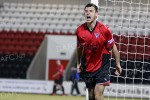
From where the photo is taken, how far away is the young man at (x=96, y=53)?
6637mm

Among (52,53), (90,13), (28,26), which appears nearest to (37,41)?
(52,53)

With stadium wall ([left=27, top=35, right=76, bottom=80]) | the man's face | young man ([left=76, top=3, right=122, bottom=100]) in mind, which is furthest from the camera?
stadium wall ([left=27, top=35, right=76, bottom=80])

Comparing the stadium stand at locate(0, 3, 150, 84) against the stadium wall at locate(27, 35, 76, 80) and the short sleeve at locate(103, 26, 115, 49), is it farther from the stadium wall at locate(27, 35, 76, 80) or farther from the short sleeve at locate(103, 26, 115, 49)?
the short sleeve at locate(103, 26, 115, 49)

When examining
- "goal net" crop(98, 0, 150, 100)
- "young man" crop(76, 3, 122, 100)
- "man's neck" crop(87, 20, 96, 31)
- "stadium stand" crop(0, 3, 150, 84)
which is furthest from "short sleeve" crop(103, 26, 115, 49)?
"stadium stand" crop(0, 3, 150, 84)

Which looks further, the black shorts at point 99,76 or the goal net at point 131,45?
the goal net at point 131,45

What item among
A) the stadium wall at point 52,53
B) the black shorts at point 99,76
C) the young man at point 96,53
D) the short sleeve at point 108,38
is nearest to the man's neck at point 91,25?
the young man at point 96,53

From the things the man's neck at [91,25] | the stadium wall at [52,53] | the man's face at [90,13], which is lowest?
the stadium wall at [52,53]

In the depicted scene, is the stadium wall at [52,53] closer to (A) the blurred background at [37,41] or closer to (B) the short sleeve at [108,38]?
(A) the blurred background at [37,41]

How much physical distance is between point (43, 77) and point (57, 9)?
396 cm

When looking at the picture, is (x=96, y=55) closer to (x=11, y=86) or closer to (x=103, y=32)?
(x=103, y=32)

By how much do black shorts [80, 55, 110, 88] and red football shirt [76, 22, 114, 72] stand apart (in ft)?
0.20

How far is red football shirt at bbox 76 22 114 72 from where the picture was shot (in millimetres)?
6640

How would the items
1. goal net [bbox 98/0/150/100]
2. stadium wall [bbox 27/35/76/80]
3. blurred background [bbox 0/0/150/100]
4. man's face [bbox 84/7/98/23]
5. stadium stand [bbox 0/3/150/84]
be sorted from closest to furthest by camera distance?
man's face [bbox 84/7/98/23] < goal net [bbox 98/0/150/100] < blurred background [bbox 0/0/150/100] < stadium wall [bbox 27/35/76/80] < stadium stand [bbox 0/3/150/84]

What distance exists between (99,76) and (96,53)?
35cm
